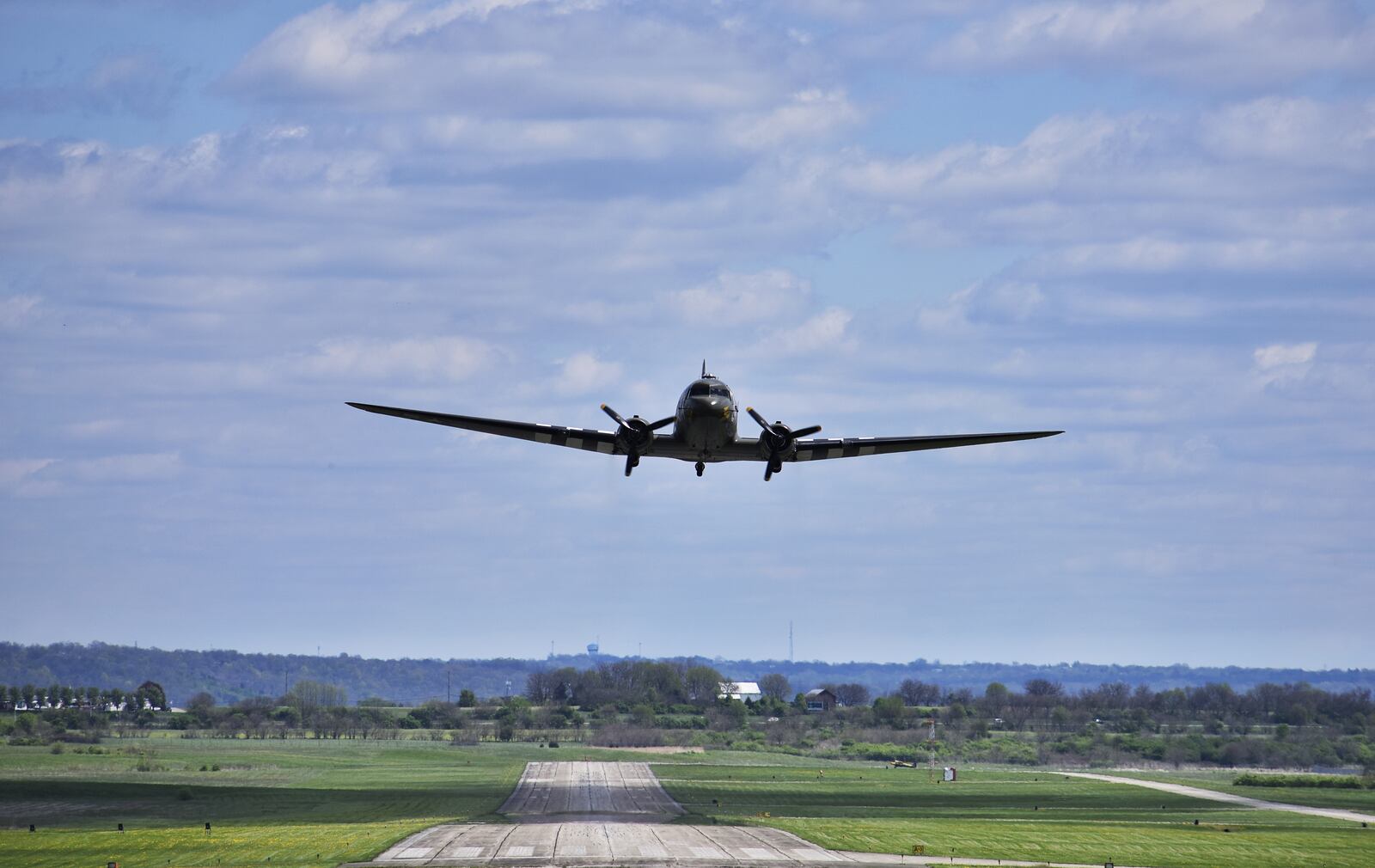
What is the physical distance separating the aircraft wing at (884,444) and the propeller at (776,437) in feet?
4.94

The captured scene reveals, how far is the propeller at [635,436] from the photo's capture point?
69750 millimetres

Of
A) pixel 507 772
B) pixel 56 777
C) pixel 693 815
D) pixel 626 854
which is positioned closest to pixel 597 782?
pixel 507 772

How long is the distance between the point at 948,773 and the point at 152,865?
10474 cm

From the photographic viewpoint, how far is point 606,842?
3949 inches

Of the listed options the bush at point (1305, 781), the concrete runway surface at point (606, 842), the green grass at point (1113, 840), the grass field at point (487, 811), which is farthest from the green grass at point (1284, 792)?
the concrete runway surface at point (606, 842)

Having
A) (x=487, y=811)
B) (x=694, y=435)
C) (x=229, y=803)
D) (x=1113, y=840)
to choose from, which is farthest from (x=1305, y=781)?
(x=694, y=435)

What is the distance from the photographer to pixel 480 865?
86.5 meters

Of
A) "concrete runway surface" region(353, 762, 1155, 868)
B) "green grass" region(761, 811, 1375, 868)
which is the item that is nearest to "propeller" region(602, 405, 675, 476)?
"concrete runway surface" region(353, 762, 1155, 868)

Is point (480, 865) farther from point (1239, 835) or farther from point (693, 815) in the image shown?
point (1239, 835)

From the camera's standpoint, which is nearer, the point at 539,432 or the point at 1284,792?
the point at 539,432

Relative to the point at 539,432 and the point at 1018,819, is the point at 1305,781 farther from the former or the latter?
the point at 539,432

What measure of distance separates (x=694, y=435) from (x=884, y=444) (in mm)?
12114

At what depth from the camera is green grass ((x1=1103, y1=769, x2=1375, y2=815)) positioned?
14823cm

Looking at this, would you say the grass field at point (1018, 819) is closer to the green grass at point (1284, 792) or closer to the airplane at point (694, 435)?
the green grass at point (1284, 792)
